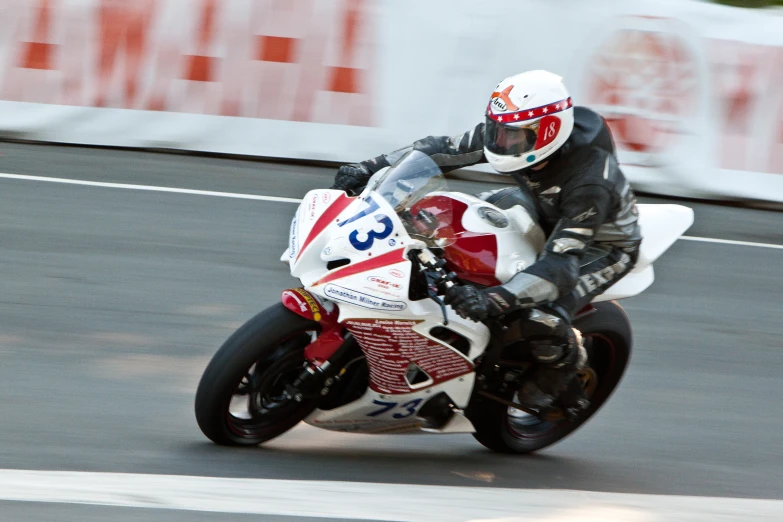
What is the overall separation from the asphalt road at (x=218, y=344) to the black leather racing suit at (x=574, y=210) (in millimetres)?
894

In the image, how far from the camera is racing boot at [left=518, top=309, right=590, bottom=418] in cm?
422

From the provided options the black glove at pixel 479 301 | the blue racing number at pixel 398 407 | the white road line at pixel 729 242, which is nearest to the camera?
the black glove at pixel 479 301

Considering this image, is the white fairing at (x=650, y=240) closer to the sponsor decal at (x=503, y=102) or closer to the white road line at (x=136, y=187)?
the sponsor decal at (x=503, y=102)

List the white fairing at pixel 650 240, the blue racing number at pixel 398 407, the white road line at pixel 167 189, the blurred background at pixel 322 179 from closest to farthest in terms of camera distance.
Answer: the blue racing number at pixel 398 407 < the white fairing at pixel 650 240 < the blurred background at pixel 322 179 < the white road line at pixel 167 189

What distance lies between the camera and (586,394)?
15.7ft

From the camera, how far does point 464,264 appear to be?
4203mm

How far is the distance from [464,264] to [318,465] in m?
0.99

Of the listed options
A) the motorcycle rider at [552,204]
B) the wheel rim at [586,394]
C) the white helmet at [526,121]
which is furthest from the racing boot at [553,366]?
the white helmet at [526,121]

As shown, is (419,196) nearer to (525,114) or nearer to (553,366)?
(525,114)

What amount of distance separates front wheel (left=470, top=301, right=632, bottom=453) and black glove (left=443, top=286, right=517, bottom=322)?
723 mm

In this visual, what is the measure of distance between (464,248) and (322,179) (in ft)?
15.1

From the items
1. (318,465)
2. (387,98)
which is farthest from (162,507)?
(387,98)

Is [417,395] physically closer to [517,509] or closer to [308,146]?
[517,509]

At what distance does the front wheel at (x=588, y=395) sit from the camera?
4684 mm
